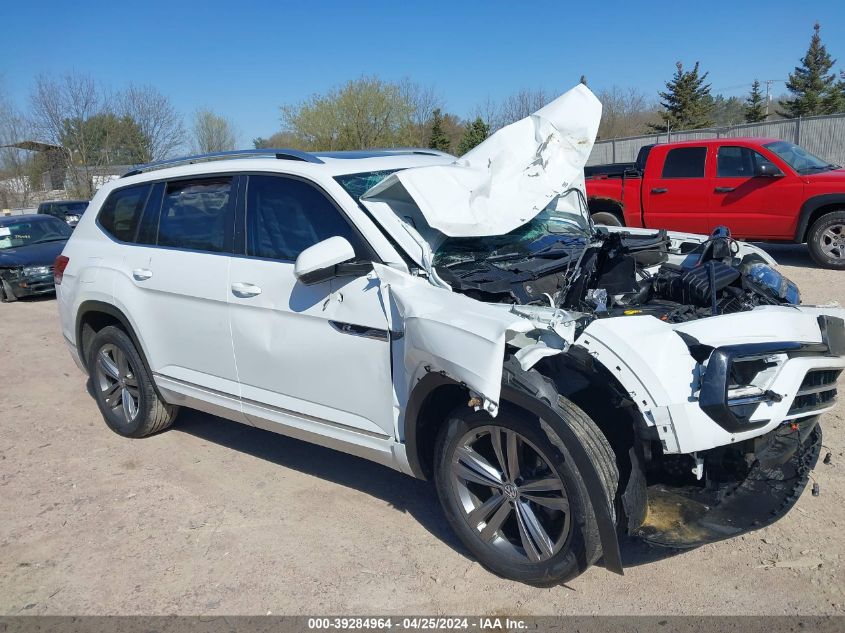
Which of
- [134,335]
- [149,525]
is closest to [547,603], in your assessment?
[149,525]

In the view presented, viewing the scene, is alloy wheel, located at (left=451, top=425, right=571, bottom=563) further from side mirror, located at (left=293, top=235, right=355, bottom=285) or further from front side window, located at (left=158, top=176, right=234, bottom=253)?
front side window, located at (left=158, top=176, right=234, bottom=253)

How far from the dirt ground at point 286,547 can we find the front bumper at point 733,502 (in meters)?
0.34

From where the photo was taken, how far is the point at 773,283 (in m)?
3.59

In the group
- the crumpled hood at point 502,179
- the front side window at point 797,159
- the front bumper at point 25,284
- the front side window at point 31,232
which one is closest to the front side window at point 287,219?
the crumpled hood at point 502,179

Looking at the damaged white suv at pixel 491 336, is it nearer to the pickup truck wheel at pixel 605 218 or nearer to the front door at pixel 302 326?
the front door at pixel 302 326

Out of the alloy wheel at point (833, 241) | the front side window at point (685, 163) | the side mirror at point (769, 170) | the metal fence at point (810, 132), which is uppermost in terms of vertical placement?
the metal fence at point (810, 132)

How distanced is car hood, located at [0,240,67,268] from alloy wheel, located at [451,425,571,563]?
36.1ft

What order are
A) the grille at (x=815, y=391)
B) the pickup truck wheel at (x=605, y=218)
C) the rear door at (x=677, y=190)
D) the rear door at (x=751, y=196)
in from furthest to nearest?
the pickup truck wheel at (x=605, y=218) < the rear door at (x=677, y=190) < the rear door at (x=751, y=196) < the grille at (x=815, y=391)

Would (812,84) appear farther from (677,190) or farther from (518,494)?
(518,494)

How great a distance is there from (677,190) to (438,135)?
21518mm

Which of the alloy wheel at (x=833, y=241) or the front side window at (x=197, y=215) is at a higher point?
the front side window at (x=197, y=215)

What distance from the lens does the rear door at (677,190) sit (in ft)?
33.2

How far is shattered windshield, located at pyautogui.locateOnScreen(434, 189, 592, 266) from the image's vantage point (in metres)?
3.67

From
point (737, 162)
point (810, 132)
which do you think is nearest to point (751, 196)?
point (737, 162)
